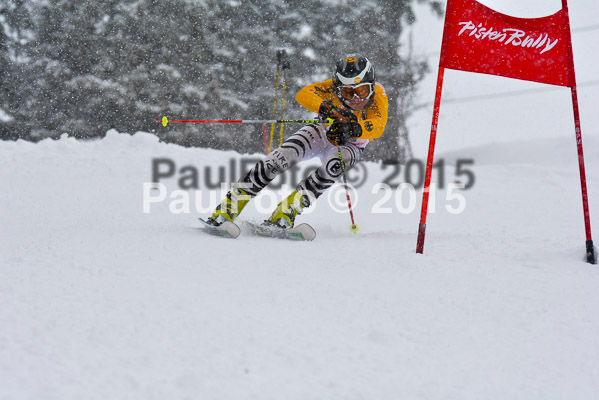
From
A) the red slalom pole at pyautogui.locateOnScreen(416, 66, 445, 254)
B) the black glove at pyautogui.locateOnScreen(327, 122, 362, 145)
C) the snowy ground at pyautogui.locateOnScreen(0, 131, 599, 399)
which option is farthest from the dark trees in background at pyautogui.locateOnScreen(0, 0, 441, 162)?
the red slalom pole at pyautogui.locateOnScreen(416, 66, 445, 254)

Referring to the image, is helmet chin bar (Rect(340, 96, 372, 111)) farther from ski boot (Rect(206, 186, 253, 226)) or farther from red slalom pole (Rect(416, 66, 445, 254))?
ski boot (Rect(206, 186, 253, 226))

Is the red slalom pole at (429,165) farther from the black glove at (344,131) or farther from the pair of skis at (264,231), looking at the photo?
the pair of skis at (264,231)

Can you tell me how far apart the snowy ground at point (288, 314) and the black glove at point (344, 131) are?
89cm

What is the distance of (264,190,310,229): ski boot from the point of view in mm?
4449

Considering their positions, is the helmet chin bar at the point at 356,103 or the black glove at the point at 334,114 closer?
the black glove at the point at 334,114

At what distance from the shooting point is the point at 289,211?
450 cm

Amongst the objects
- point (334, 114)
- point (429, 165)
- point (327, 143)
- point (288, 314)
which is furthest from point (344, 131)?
point (288, 314)

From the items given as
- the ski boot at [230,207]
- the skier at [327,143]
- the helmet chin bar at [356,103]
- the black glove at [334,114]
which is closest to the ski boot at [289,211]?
the skier at [327,143]

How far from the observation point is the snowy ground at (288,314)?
163 centimetres

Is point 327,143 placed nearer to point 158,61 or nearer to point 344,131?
point 344,131

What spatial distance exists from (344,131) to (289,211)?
0.87 meters

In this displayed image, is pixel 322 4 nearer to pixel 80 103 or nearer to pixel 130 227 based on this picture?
pixel 80 103

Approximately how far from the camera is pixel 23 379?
149 cm

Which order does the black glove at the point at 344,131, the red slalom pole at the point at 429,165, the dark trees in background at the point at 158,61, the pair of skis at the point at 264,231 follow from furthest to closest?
the dark trees in background at the point at 158,61 < the black glove at the point at 344,131 < the pair of skis at the point at 264,231 < the red slalom pole at the point at 429,165
